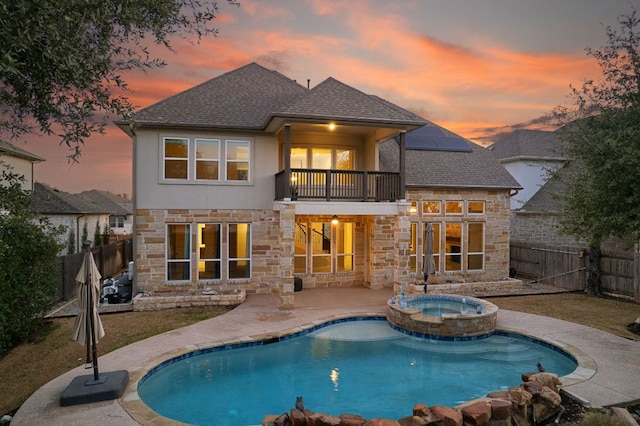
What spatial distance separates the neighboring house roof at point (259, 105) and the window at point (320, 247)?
4.84m

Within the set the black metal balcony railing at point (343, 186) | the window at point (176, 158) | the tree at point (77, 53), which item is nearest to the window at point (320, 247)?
the black metal balcony railing at point (343, 186)

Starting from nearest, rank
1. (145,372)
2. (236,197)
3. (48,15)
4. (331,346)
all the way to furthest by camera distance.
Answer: (48,15) → (145,372) → (331,346) → (236,197)

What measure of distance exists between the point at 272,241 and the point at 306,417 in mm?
9757

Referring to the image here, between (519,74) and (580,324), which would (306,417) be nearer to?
(580,324)

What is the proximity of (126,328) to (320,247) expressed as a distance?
26.2 feet

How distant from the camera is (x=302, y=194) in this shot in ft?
46.5

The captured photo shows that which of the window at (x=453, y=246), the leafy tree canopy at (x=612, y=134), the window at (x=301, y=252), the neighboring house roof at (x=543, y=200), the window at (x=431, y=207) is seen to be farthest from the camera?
the neighboring house roof at (x=543, y=200)

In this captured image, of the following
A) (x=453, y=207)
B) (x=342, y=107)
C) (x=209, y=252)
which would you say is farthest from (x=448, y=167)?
(x=209, y=252)

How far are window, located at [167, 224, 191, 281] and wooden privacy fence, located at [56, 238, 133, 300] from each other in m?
3.71

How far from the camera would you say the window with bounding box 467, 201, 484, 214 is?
17484 millimetres

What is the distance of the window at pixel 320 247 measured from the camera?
16375 millimetres

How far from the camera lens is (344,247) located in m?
16.8

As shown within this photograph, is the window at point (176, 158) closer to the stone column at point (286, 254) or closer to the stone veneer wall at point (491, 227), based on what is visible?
the stone column at point (286, 254)

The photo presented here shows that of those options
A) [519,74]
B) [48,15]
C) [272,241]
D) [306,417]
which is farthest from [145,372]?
[519,74]
